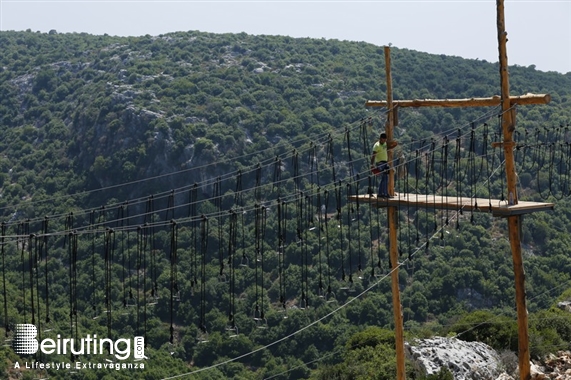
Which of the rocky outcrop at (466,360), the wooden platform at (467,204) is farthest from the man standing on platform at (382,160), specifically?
the rocky outcrop at (466,360)

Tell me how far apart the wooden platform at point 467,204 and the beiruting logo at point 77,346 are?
24.1m

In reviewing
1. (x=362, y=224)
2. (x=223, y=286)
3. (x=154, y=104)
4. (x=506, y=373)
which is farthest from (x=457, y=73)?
(x=506, y=373)

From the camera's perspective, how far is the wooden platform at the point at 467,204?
1662 cm

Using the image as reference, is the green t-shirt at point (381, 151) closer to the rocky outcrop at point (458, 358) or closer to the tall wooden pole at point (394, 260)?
the tall wooden pole at point (394, 260)

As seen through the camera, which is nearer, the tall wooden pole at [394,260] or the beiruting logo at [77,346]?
the tall wooden pole at [394,260]

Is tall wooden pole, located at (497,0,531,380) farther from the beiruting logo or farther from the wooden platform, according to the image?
the beiruting logo

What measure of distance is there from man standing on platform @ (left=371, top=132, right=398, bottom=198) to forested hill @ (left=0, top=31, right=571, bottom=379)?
216cm

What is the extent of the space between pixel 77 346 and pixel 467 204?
31.3 metres

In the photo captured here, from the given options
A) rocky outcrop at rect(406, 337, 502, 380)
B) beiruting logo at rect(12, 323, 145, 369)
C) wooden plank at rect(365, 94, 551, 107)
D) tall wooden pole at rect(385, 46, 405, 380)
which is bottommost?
beiruting logo at rect(12, 323, 145, 369)

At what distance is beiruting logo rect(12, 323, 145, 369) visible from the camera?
4094 cm

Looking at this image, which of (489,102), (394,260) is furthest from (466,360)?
(489,102)

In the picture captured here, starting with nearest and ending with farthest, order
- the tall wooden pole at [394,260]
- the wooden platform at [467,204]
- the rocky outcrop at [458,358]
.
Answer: the wooden platform at [467,204] < the tall wooden pole at [394,260] < the rocky outcrop at [458,358]

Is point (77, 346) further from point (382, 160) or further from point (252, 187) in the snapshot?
point (382, 160)

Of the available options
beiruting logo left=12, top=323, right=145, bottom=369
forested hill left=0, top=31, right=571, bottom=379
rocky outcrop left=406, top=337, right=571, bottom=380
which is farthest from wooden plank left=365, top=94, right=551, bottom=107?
beiruting logo left=12, top=323, right=145, bottom=369
